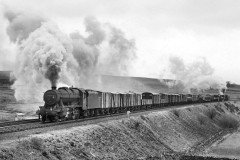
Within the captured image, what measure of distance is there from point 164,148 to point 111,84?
9505 cm

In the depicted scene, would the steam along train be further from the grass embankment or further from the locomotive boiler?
the grass embankment

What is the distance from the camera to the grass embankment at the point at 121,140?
19.1m

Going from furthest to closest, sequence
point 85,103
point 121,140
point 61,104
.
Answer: point 85,103 → point 61,104 → point 121,140

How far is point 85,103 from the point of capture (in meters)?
40.7

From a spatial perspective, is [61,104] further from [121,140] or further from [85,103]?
[121,140]

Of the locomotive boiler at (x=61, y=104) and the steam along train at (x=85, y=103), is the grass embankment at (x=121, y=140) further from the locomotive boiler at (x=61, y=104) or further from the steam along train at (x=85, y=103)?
the steam along train at (x=85, y=103)

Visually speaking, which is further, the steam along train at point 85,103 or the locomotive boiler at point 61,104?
the steam along train at point 85,103

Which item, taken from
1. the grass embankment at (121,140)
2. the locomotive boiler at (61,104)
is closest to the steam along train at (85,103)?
the locomotive boiler at (61,104)

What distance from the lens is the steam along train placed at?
33062mm

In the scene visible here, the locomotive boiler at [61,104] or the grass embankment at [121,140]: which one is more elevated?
the locomotive boiler at [61,104]

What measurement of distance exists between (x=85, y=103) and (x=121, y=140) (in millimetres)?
12942

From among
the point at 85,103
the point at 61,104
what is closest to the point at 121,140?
the point at 61,104

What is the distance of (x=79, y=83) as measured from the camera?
85.4 m

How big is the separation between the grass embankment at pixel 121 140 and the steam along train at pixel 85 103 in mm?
5173
